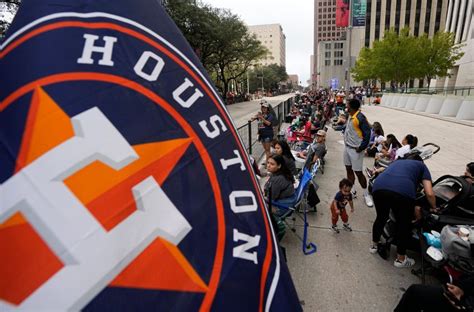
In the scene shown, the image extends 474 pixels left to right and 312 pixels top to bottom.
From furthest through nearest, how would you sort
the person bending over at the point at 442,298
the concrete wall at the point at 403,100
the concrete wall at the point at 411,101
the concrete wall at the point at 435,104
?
the concrete wall at the point at 403,100
the concrete wall at the point at 411,101
the concrete wall at the point at 435,104
the person bending over at the point at 442,298

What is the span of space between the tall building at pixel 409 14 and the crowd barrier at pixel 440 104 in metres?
57.1

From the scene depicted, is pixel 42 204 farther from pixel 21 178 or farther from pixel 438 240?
pixel 438 240

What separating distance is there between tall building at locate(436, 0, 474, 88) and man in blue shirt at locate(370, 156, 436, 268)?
138ft

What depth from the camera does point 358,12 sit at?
14.2 meters

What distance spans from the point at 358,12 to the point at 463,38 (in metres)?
39.6

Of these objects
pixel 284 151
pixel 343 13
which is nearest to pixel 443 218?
pixel 284 151

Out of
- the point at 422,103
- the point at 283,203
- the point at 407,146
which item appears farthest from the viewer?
the point at 422,103

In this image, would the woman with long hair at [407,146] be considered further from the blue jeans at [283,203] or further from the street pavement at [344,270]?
the blue jeans at [283,203]

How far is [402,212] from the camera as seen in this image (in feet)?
10.5

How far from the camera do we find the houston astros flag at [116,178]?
0.92 metres

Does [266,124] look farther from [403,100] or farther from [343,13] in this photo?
[403,100]

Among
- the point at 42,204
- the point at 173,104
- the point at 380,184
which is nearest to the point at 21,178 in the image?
the point at 42,204

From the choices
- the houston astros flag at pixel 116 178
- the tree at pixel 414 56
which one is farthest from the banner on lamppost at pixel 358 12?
the tree at pixel 414 56

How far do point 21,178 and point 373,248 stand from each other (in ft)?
13.0
